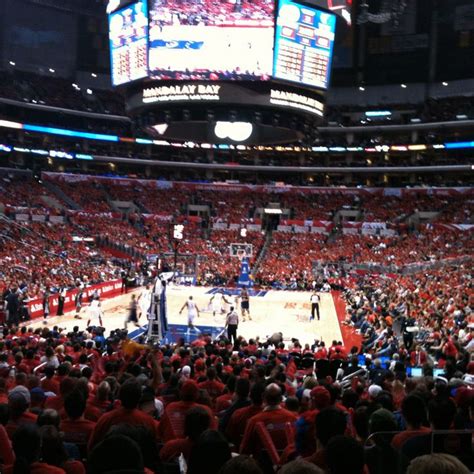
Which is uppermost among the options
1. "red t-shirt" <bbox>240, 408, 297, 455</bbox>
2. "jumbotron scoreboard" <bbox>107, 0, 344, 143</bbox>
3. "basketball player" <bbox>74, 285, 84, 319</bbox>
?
"jumbotron scoreboard" <bbox>107, 0, 344, 143</bbox>

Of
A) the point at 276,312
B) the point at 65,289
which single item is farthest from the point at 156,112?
the point at 276,312

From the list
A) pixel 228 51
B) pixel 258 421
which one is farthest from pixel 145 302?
pixel 258 421

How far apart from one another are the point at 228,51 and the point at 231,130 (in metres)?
4.58

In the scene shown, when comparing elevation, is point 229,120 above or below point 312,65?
below

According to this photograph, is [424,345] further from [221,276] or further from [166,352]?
[221,276]

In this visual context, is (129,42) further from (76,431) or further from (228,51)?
(76,431)

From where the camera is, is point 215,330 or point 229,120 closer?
point 215,330

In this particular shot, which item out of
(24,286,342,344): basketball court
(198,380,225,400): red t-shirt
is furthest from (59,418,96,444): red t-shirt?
(24,286,342,344): basketball court

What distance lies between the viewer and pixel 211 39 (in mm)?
26859

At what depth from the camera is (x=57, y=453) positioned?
12.6 ft

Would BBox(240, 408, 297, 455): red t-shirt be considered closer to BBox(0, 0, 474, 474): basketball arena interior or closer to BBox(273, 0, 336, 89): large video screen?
BBox(0, 0, 474, 474): basketball arena interior

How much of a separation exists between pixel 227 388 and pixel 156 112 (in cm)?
2325

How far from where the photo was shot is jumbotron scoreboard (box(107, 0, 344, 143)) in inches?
1041

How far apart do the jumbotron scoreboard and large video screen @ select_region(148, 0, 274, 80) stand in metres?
0.04
